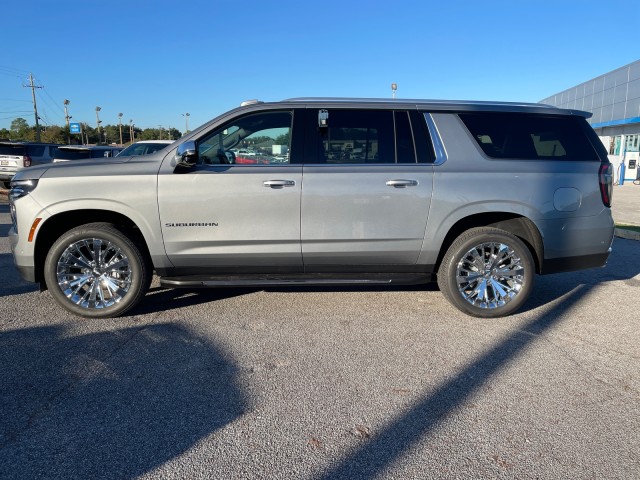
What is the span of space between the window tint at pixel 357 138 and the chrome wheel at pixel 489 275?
1.28m

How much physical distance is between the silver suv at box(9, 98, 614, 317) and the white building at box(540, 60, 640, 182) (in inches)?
1001

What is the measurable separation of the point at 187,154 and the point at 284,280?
4.82ft

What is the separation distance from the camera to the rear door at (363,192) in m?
4.30

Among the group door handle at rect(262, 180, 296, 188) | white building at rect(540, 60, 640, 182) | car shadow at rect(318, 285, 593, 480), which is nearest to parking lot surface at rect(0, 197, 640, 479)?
car shadow at rect(318, 285, 593, 480)

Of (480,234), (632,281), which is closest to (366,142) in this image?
(480,234)

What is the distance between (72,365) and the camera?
3.50 m

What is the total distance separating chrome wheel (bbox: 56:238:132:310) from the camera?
4.36 m

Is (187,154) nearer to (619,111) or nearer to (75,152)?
(75,152)

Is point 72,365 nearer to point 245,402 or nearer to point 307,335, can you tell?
point 245,402

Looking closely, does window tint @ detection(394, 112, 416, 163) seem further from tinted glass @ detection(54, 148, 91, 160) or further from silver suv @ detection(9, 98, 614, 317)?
tinted glass @ detection(54, 148, 91, 160)

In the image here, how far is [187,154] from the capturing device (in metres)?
4.14

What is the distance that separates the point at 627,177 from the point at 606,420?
2834cm

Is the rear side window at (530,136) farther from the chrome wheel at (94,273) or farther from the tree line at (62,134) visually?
the tree line at (62,134)

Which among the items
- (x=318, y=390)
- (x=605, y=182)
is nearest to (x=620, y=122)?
(x=605, y=182)
